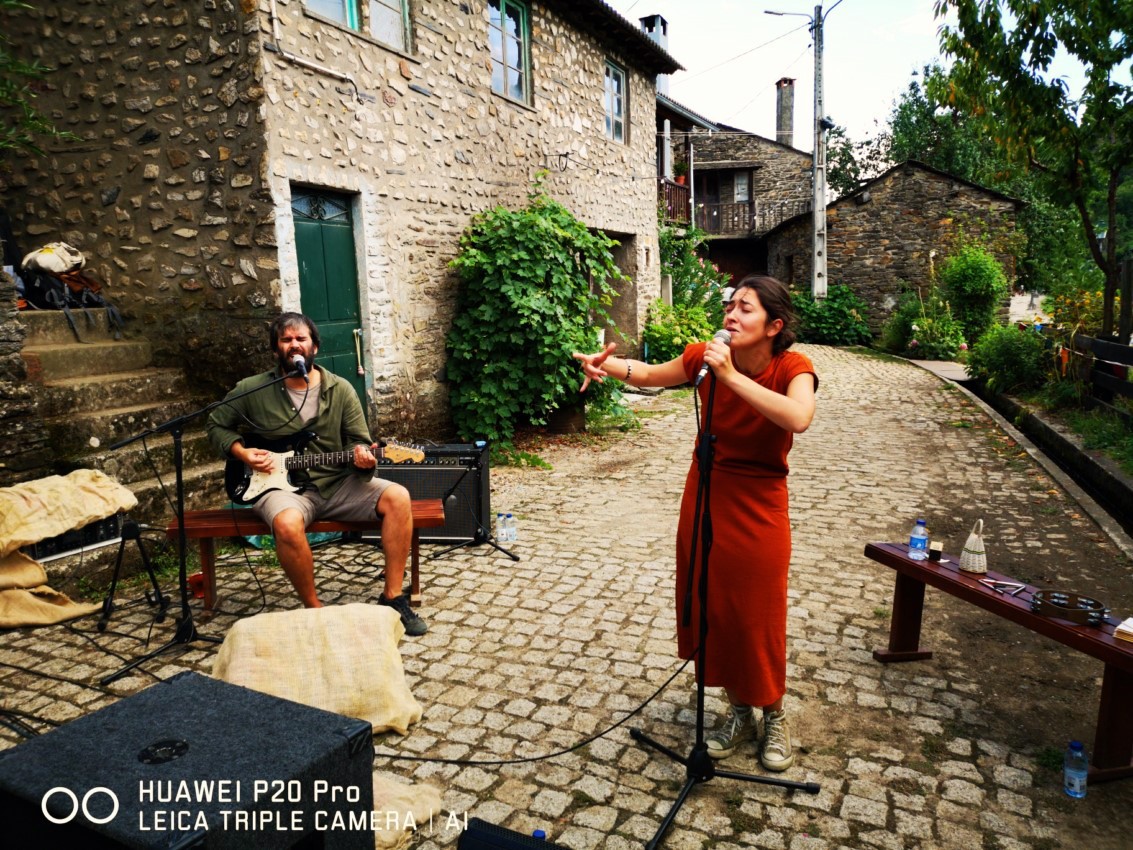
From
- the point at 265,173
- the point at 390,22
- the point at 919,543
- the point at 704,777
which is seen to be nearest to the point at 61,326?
the point at 265,173

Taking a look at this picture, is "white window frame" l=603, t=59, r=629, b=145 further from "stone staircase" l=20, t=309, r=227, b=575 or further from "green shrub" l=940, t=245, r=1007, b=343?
"green shrub" l=940, t=245, r=1007, b=343

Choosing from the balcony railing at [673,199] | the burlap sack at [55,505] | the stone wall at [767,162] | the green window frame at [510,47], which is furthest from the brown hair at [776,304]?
the stone wall at [767,162]

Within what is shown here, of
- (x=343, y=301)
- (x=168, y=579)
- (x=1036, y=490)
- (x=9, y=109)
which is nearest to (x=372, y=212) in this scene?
(x=343, y=301)

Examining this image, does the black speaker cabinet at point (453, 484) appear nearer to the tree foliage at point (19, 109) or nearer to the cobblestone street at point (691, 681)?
the cobblestone street at point (691, 681)

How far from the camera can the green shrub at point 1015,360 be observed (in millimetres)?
11023

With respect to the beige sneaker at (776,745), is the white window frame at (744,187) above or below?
above

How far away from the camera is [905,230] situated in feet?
70.1

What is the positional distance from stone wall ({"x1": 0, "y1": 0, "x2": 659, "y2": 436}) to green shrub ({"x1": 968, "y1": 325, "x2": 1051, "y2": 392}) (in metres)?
8.23

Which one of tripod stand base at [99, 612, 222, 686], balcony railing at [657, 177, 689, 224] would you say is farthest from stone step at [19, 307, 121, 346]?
balcony railing at [657, 177, 689, 224]

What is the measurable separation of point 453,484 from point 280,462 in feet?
4.60

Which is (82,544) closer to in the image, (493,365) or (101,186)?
(101,186)

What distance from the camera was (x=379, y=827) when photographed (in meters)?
2.52

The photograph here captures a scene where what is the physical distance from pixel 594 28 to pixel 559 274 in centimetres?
553

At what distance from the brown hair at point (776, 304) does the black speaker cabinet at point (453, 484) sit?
2.99 m
